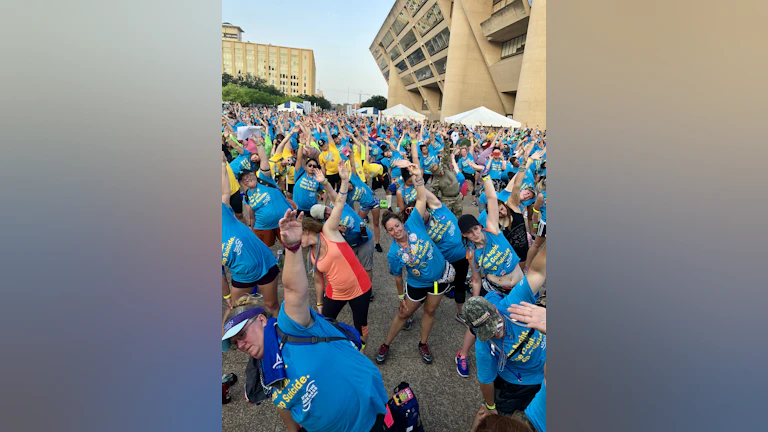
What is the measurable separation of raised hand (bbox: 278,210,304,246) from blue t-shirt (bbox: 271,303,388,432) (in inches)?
16.4

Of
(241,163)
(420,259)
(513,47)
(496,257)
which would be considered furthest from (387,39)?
(496,257)

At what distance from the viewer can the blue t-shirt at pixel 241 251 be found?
3807 mm

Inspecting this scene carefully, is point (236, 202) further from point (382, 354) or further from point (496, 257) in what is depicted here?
point (496, 257)

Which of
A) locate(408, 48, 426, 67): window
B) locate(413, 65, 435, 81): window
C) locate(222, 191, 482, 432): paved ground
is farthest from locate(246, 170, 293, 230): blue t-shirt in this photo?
locate(408, 48, 426, 67): window

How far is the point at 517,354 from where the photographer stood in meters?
2.64

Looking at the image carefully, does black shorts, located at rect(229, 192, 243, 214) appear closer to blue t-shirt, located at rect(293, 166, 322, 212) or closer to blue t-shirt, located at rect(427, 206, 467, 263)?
blue t-shirt, located at rect(293, 166, 322, 212)

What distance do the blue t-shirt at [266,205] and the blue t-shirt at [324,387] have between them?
3.37m

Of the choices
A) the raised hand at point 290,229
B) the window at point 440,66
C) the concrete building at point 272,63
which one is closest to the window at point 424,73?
the window at point 440,66

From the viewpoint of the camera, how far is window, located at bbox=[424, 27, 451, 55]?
167ft
